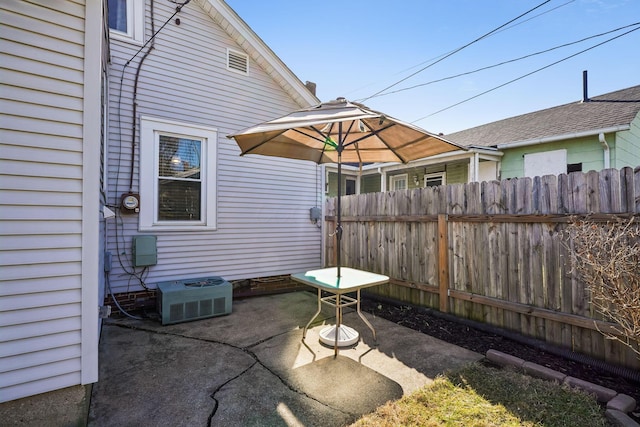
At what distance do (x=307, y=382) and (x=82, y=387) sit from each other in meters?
1.55

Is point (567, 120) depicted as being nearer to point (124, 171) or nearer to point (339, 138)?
point (339, 138)

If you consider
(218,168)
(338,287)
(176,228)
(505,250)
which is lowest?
(338,287)

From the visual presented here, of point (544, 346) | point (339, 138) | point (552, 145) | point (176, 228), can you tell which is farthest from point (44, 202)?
point (552, 145)

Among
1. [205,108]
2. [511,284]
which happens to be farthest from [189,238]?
[511,284]

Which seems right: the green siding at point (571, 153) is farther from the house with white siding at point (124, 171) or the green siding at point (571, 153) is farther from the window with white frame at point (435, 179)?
the house with white siding at point (124, 171)

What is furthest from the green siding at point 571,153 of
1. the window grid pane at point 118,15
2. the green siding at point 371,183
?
the window grid pane at point 118,15

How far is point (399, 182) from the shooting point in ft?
40.6

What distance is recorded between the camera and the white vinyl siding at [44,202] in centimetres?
174

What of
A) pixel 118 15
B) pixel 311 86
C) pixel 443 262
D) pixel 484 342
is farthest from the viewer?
pixel 311 86

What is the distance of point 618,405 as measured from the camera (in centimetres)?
199

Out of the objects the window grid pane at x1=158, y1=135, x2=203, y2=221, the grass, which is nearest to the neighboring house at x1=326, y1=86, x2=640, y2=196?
the window grid pane at x1=158, y1=135, x2=203, y2=221

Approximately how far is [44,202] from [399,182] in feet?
38.5

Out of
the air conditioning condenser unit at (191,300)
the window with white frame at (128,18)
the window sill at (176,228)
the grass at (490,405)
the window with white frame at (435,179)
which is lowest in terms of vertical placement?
the grass at (490,405)

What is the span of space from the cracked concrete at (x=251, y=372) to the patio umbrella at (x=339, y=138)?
100 cm
